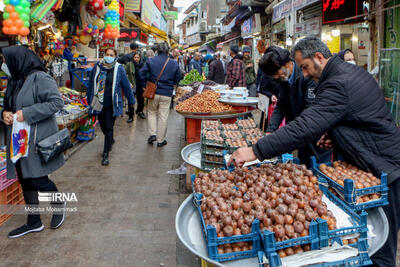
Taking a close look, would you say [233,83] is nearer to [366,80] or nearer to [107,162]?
[107,162]

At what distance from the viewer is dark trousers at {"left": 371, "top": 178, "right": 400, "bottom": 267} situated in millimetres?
2250

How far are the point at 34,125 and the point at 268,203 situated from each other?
2.69 meters

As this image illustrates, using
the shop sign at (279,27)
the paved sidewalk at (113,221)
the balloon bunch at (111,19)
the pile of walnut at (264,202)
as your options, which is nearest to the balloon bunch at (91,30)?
the balloon bunch at (111,19)

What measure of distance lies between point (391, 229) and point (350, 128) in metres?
0.75

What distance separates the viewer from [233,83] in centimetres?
945

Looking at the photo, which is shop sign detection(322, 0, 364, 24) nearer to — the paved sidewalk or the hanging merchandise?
the paved sidewalk

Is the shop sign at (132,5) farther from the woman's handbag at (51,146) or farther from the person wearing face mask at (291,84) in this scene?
the person wearing face mask at (291,84)

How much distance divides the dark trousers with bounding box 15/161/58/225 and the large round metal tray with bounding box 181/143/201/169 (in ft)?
5.15

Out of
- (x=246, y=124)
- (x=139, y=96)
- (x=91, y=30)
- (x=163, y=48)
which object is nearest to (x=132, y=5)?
(x=139, y=96)

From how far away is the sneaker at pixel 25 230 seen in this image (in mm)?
3729

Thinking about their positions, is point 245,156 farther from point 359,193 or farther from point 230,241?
point 359,193

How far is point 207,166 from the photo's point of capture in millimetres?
3836

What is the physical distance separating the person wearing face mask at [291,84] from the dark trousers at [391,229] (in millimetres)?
1145

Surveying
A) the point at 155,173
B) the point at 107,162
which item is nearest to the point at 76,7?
the point at 107,162
